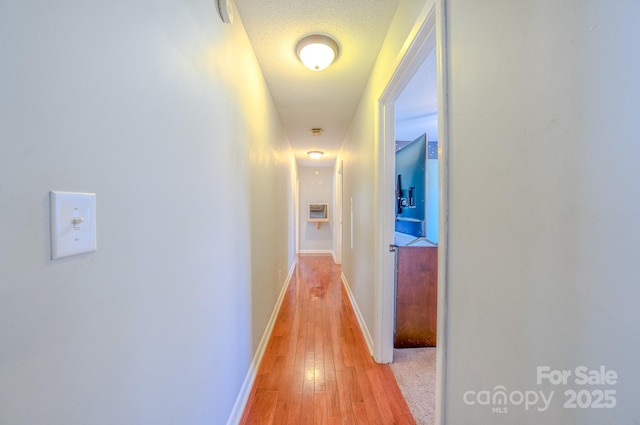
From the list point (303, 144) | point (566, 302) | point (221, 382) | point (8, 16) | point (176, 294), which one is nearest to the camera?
point (8, 16)

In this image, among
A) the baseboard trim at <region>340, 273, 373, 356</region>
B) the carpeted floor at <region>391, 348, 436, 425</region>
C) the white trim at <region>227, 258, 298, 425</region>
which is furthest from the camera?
the baseboard trim at <region>340, 273, 373, 356</region>

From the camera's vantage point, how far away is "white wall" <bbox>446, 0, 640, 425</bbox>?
384 millimetres

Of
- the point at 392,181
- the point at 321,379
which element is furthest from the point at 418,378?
the point at 392,181

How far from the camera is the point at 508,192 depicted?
0.60m

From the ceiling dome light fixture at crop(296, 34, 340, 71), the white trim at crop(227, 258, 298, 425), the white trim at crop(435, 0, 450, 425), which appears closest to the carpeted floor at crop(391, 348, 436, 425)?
the white trim at crop(435, 0, 450, 425)

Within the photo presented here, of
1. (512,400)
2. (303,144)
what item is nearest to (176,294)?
(512,400)

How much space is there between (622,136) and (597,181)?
77 mm

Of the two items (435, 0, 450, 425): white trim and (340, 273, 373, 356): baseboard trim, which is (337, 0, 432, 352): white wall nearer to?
(340, 273, 373, 356): baseboard trim

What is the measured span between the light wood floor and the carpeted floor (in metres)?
0.06

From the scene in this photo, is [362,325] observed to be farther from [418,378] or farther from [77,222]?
[77,222]

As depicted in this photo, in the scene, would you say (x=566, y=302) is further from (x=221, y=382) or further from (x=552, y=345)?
(x=221, y=382)

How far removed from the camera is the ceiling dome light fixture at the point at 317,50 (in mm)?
1596

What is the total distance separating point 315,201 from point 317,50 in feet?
15.6

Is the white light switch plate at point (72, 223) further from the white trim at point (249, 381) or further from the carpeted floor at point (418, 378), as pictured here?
the carpeted floor at point (418, 378)
